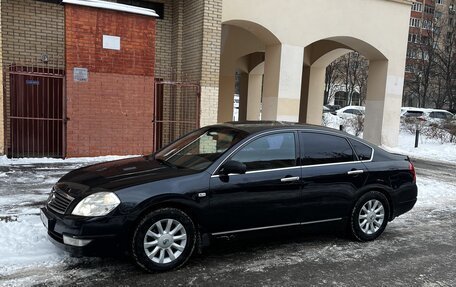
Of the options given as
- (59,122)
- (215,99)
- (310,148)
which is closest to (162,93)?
(215,99)

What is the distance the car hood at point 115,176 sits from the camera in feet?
14.8

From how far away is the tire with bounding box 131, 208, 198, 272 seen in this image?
441 cm

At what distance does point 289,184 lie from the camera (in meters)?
5.16

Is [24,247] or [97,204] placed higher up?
[97,204]

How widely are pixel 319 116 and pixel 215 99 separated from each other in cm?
886

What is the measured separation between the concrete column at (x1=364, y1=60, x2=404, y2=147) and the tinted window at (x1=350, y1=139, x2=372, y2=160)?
11.2 meters

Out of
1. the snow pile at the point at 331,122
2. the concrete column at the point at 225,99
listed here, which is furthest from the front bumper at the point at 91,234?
the snow pile at the point at 331,122

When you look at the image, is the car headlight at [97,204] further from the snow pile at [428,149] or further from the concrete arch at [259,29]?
the snow pile at [428,149]

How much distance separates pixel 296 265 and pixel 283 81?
375 inches

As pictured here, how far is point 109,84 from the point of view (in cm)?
1081

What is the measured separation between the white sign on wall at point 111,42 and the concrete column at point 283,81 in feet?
17.0

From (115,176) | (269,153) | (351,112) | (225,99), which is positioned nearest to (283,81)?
(225,99)

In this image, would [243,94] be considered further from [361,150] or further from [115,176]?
[115,176]

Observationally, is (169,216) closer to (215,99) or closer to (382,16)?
(215,99)
